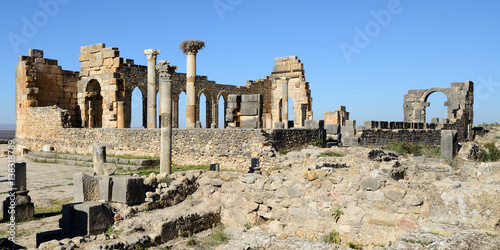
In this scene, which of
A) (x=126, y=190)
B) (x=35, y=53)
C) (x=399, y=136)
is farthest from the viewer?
(x=35, y=53)

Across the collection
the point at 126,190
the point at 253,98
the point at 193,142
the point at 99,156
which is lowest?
the point at 126,190

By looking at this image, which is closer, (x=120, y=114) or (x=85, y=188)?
(x=85, y=188)

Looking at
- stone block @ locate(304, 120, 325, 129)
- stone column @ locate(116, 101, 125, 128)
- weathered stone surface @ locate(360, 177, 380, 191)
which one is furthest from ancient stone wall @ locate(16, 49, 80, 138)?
weathered stone surface @ locate(360, 177, 380, 191)

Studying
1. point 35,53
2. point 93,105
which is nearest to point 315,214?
point 93,105

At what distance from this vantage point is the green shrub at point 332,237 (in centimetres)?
655

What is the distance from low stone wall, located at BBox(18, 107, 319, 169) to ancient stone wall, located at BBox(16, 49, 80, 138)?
6.06 feet

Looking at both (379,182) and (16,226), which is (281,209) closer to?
(379,182)

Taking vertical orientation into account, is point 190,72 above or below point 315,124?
above

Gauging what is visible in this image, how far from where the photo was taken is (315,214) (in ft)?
23.2

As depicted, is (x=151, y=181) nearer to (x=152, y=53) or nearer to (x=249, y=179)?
(x=249, y=179)

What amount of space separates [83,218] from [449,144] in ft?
38.0

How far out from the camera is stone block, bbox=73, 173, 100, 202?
23.5 feet

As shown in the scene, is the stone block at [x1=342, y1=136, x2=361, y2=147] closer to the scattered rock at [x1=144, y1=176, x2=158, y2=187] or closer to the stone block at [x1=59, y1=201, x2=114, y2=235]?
the scattered rock at [x1=144, y1=176, x2=158, y2=187]

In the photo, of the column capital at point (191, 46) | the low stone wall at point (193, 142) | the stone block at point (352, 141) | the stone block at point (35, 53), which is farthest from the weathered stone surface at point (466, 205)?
the stone block at point (35, 53)
